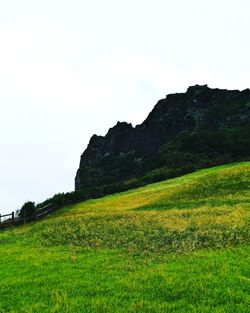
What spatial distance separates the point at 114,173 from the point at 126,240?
15361cm

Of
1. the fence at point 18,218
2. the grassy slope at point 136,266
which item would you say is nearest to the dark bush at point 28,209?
the fence at point 18,218

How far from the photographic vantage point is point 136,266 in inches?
818

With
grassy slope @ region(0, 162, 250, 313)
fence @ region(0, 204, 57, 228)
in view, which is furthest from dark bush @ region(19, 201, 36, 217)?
grassy slope @ region(0, 162, 250, 313)

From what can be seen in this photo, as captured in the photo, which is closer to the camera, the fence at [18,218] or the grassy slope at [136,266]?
the grassy slope at [136,266]

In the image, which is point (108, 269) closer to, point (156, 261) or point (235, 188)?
point (156, 261)

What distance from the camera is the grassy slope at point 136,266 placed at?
15.0 meters

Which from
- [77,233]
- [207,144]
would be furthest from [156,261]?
[207,144]

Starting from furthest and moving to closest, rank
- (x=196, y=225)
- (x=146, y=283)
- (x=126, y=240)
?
(x=196, y=225) < (x=126, y=240) < (x=146, y=283)

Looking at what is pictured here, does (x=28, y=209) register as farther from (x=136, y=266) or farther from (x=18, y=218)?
(x=136, y=266)

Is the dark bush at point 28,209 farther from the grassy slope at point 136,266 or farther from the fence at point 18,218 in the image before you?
the grassy slope at point 136,266

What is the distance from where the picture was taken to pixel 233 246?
2322 cm

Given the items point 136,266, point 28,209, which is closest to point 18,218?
point 28,209

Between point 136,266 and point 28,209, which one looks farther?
point 28,209

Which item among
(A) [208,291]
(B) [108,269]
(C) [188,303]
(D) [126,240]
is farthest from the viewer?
(D) [126,240]
